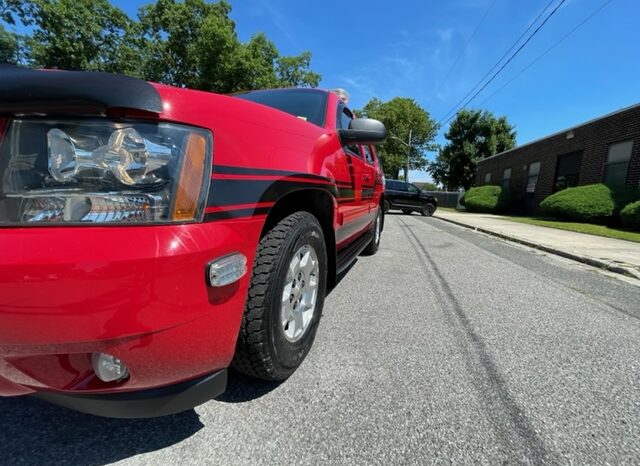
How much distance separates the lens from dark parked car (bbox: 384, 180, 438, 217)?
54.5ft

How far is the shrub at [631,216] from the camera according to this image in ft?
32.0

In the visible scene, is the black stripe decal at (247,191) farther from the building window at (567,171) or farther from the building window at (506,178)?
the building window at (506,178)

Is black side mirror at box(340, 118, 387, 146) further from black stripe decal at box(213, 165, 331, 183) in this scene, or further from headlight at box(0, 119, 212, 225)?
headlight at box(0, 119, 212, 225)

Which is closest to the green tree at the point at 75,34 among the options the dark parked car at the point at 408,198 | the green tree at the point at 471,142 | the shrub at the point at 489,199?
the dark parked car at the point at 408,198

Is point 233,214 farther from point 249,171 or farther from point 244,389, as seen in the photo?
point 244,389

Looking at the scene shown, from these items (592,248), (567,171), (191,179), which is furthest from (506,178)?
(191,179)

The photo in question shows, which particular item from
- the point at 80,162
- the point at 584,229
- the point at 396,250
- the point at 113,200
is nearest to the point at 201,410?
the point at 113,200

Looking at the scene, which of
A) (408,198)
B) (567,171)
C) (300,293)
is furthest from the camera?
(408,198)

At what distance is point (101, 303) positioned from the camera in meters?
1.02

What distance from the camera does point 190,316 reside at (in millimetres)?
1168

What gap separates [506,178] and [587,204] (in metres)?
10.6

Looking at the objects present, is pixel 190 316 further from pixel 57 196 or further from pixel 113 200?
pixel 57 196

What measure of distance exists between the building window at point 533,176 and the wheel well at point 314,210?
1895cm

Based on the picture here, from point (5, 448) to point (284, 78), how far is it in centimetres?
2744
